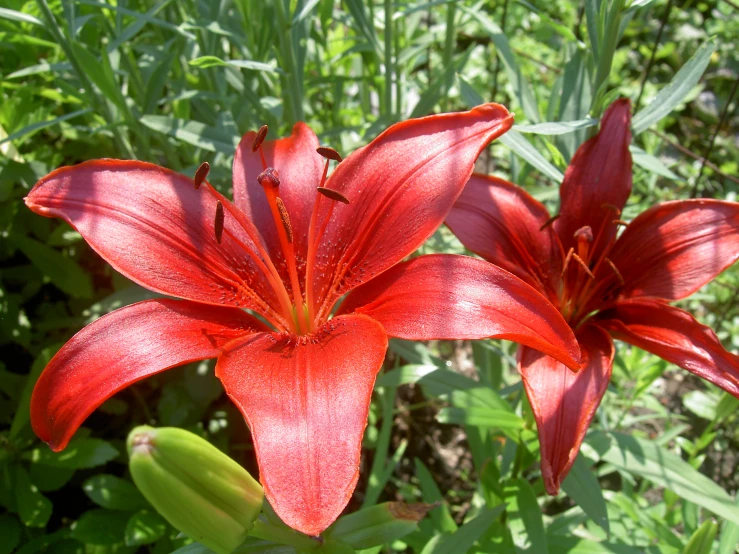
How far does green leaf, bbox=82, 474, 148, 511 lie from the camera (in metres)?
1.28

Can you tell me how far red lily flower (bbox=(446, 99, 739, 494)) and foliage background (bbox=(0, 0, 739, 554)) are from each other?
0.10m

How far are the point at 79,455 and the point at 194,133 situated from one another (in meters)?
0.64

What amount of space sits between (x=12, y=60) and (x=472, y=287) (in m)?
1.31

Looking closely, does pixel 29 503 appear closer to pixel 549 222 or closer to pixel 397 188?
pixel 397 188

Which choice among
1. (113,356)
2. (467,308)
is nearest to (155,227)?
(113,356)

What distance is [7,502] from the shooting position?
4.38 feet

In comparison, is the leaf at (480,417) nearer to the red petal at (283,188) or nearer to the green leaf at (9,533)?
the red petal at (283,188)

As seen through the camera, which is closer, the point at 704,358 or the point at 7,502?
the point at 704,358

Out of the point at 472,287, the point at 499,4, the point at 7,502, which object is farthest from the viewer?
the point at 499,4

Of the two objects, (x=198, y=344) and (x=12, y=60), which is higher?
(x=12, y=60)

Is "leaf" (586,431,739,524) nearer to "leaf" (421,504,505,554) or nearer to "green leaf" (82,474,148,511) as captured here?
"leaf" (421,504,505,554)

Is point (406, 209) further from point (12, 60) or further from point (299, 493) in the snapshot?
point (12, 60)

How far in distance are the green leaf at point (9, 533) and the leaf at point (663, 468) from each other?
3.46ft

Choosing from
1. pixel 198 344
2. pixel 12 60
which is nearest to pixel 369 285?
pixel 198 344
